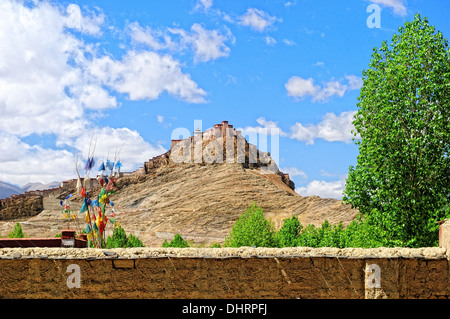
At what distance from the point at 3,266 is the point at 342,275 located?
7.97m

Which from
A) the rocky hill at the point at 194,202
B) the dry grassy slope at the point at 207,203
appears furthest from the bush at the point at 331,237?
the rocky hill at the point at 194,202

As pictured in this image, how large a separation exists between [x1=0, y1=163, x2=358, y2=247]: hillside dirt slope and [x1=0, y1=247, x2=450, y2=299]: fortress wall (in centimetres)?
6104

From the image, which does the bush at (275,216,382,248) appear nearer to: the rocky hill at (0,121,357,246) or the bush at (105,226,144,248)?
the bush at (105,226,144,248)

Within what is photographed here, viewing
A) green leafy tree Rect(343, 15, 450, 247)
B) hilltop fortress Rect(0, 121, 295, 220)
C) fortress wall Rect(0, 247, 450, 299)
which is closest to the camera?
fortress wall Rect(0, 247, 450, 299)

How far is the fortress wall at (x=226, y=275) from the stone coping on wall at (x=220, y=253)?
2 cm

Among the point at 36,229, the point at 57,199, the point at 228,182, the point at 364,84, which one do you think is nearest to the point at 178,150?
the point at 228,182

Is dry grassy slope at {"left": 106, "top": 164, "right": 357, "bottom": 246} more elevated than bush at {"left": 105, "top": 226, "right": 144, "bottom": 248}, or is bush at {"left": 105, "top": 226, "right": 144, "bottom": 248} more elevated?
dry grassy slope at {"left": 106, "top": 164, "right": 357, "bottom": 246}

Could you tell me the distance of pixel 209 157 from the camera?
90.7 meters

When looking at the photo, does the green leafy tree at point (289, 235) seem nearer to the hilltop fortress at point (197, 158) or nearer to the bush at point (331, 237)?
the bush at point (331, 237)

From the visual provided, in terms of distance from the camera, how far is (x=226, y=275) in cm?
1124

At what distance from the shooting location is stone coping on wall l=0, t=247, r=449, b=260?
1134 cm

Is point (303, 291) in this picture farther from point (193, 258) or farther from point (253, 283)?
point (193, 258)

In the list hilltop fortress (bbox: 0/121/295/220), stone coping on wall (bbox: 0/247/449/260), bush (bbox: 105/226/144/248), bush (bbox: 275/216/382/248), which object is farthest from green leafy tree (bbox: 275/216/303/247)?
stone coping on wall (bbox: 0/247/449/260)

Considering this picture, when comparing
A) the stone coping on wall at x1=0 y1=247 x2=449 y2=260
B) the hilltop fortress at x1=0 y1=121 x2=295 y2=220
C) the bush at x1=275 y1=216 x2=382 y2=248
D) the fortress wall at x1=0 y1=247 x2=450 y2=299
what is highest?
the hilltop fortress at x1=0 y1=121 x2=295 y2=220
